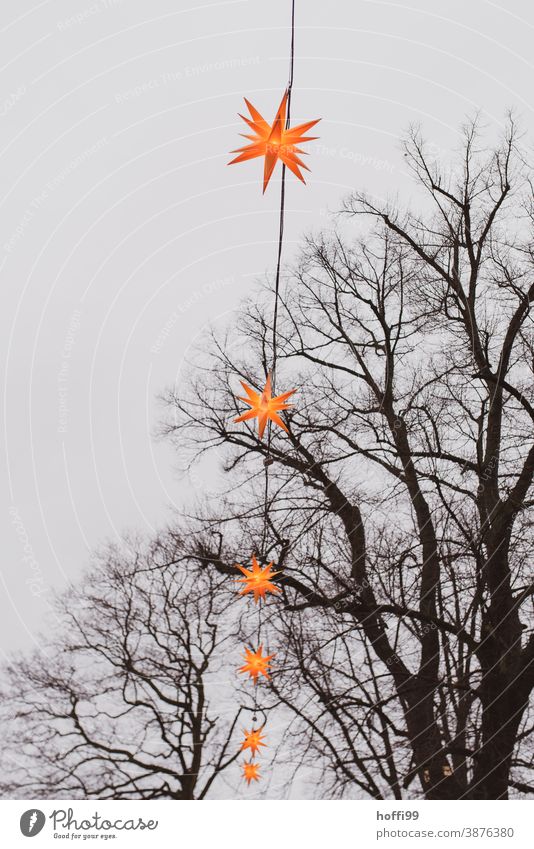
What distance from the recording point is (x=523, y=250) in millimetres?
8320

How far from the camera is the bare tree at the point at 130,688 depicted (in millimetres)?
8539

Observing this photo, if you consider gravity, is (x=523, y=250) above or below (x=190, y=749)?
above

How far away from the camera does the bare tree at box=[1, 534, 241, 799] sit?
8.54 m

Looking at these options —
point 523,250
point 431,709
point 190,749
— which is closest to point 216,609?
point 190,749

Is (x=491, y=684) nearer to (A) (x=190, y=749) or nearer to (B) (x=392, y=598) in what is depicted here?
(B) (x=392, y=598)

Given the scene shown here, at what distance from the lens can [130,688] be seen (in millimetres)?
8984

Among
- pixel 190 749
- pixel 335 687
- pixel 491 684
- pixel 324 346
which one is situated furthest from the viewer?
pixel 324 346

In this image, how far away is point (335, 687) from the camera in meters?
8.04

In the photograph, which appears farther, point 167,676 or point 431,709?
point 167,676
